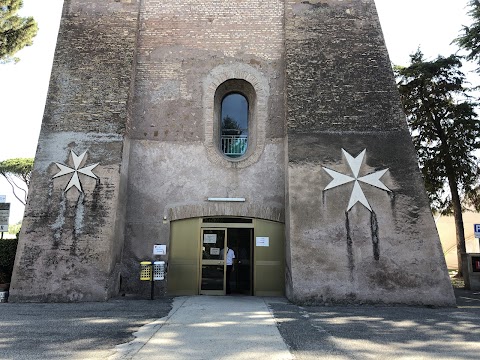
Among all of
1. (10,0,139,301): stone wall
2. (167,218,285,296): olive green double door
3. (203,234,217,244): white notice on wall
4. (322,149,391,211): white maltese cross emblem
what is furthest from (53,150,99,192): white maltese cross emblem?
(322,149,391,211): white maltese cross emblem

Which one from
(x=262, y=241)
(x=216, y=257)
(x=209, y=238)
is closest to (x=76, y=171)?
(x=209, y=238)

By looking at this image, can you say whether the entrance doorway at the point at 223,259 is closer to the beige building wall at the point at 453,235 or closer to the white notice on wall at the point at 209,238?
the white notice on wall at the point at 209,238

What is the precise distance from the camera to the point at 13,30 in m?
15.4

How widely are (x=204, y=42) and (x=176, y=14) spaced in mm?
1428

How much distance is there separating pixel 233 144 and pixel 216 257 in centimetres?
372

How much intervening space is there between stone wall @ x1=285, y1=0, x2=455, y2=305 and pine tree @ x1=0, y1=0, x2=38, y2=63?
1075 centimetres

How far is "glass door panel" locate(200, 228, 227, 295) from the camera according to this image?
38.2 feet

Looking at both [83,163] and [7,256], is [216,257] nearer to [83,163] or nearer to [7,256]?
[83,163]

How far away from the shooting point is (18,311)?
8664mm

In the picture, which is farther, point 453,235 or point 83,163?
point 453,235

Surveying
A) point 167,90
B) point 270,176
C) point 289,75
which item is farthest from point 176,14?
point 270,176

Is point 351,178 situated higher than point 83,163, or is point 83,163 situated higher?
point 83,163

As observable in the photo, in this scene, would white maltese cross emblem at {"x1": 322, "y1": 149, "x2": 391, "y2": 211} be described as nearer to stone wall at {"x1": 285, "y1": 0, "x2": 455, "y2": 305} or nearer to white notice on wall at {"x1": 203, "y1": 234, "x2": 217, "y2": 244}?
stone wall at {"x1": 285, "y1": 0, "x2": 455, "y2": 305}

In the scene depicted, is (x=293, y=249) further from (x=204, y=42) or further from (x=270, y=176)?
(x=204, y=42)
